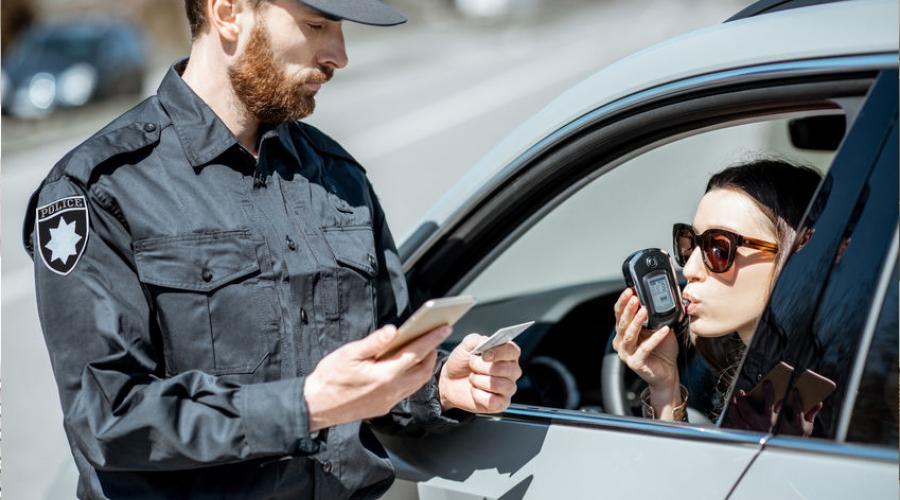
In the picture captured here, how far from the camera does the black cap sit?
205 cm

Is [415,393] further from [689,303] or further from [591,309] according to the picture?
[591,309]

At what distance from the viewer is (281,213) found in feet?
6.54

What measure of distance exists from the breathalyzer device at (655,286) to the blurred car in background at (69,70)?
603 inches

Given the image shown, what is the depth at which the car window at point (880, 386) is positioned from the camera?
1450 mm

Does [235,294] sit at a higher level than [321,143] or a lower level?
lower

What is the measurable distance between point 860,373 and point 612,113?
0.67 m

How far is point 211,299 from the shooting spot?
1841 mm

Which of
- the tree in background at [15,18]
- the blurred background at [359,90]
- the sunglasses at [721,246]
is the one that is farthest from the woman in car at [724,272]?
the tree in background at [15,18]

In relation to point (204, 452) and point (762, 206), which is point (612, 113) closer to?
point (762, 206)

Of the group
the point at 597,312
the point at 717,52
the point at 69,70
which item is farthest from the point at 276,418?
the point at 69,70

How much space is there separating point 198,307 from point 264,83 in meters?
0.48

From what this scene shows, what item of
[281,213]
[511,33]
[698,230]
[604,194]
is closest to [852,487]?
[698,230]

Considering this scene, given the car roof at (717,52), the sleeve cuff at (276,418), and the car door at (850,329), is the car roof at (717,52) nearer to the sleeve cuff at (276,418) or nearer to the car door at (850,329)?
the car door at (850,329)

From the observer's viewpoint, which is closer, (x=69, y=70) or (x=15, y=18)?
(x=69, y=70)
